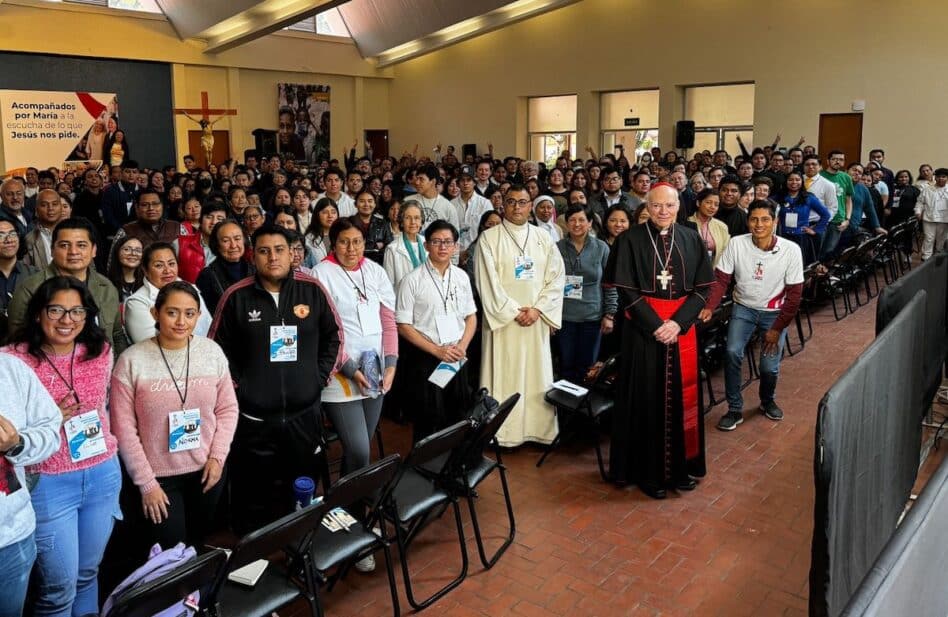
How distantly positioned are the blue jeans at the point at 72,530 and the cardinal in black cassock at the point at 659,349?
9.34 ft

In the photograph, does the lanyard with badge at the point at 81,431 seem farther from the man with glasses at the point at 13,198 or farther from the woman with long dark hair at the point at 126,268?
the man with glasses at the point at 13,198

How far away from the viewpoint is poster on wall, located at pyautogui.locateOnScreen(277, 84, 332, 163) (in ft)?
67.2

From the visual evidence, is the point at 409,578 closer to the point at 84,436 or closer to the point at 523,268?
the point at 84,436

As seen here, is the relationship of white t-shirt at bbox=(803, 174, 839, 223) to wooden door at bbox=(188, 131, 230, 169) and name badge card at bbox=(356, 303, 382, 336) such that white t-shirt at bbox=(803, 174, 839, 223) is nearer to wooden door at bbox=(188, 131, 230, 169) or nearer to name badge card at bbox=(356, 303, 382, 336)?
name badge card at bbox=(356, 303, 382, 336)

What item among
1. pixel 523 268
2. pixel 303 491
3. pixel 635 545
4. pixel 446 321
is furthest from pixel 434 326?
pixel 635 545

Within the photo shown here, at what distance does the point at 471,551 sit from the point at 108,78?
16.7 metres

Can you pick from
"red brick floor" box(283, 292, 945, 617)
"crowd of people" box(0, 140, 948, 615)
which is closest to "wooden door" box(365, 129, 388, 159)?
"crowd of people" box(0, 140, 948, 615)

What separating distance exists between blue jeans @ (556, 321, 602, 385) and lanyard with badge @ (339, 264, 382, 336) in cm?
184

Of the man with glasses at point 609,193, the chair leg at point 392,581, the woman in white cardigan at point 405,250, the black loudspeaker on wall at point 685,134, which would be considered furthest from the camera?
the black loudspeaker on wall at point 685,134

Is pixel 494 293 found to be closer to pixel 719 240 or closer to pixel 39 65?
pixel 719 240

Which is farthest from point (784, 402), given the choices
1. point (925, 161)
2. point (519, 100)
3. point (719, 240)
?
point (519, 100)

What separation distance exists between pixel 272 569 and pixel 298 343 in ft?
3.63

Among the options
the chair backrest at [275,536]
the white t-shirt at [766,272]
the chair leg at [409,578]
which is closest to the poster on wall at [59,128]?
the white t-shirt at [766,272]

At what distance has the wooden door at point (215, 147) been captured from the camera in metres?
18.8
